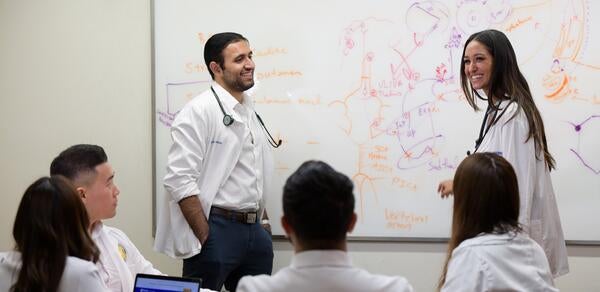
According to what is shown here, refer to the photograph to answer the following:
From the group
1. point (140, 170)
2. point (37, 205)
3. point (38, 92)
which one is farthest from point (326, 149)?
point (37, 205)

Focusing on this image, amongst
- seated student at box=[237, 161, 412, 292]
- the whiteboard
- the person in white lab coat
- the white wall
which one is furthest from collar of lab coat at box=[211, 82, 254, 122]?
seated student at box=[237, 161, 412, 292]

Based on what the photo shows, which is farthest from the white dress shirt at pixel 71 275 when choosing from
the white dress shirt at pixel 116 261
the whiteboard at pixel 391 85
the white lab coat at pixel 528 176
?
the whiteboard at pixel 391 85

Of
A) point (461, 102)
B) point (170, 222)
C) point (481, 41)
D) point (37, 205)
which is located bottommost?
point (170, 222)

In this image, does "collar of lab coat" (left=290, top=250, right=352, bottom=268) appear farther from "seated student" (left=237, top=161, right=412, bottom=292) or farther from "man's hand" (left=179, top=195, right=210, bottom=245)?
"man's hand" (left=179, top=195, right=210, bottom=245)

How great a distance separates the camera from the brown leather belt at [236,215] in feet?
10.9

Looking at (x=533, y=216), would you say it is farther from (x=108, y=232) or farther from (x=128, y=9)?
(x=128, y=9)

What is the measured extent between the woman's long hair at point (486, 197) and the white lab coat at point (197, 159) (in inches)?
55.3

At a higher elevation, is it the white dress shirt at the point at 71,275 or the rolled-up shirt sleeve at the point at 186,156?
the rolled-up shirt sleeve at the point at 186,156

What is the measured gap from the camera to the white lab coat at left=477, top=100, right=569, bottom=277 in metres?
2.84

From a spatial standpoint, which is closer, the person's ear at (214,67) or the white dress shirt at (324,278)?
the white dress shirt at (324,278)

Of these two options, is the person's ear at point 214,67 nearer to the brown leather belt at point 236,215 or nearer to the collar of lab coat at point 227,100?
the collar of lab coat at point 227,100

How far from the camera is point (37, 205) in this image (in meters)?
1.94

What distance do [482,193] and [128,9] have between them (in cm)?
229

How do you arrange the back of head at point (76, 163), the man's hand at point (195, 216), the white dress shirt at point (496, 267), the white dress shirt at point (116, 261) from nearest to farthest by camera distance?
1. the white dress shirt at point (496, 267)
2. the white dress shirt at point (116, 261)
3. the back of head at point (76, 163)
4. the man's hand at point (195, 216)
